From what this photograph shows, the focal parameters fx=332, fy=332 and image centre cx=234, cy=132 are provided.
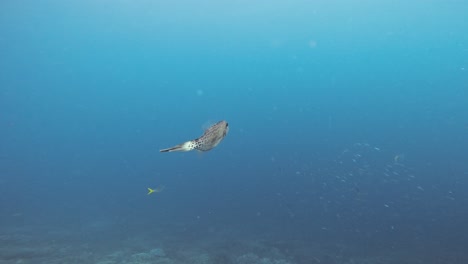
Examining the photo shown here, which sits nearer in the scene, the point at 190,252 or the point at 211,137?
the point at 211,137

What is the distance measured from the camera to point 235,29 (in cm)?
8194

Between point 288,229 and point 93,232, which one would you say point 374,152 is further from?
point 93,232

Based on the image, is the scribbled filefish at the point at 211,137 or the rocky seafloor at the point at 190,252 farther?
the rocky seafloor at the point at 190,252

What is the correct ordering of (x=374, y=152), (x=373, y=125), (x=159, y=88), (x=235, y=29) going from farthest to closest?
1. (x=159, y=88)
2. (x=235, y=29)
3. (x=373, y=125)
4. (x=374, y=152)

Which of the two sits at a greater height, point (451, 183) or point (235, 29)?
point (235, 29)

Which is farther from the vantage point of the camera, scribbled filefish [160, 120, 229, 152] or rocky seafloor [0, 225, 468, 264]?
rocky seafloor [0, 225, 468, 264]

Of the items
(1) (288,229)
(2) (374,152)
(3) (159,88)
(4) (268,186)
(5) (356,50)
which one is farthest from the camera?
(3) (159,88)

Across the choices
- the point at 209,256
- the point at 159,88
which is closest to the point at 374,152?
the point at 209,256

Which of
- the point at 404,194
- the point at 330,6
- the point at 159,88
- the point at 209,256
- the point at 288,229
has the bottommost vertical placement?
the point at 209,256

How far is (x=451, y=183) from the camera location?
1330 inches

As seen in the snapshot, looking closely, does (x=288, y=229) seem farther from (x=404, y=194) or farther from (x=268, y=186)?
(x=268, y=186)

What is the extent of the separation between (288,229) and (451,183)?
23483 millimetres

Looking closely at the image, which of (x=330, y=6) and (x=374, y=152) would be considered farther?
(x=330, y=6)

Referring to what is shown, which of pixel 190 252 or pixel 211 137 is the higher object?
pixel 190 252
